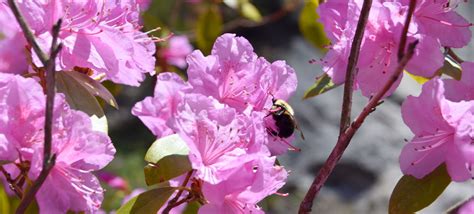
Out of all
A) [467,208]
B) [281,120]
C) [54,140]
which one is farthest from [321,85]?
[54,140]

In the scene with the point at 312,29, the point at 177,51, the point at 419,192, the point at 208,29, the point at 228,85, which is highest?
the point at 228,85

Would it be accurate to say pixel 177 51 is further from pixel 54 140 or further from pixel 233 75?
pixel 54 140

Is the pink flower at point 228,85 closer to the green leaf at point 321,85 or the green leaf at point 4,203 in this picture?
the green leaf at point 321,85

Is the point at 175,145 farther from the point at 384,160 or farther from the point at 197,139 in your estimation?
the point at 384,160

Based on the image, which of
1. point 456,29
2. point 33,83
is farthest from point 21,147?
point 456,29

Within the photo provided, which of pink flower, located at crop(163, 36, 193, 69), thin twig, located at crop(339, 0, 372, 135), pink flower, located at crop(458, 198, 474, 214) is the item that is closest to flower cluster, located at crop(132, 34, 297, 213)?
thin twig, located at crop(339, 0, 372, 135)

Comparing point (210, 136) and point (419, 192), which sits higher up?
point (210, 136)

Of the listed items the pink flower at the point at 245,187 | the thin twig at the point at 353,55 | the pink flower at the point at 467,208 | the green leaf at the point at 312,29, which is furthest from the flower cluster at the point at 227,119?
the green leaf at the point at 312,29
